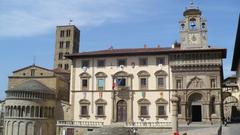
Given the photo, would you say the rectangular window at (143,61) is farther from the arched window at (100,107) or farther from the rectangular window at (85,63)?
the rectangular window at (85,63)

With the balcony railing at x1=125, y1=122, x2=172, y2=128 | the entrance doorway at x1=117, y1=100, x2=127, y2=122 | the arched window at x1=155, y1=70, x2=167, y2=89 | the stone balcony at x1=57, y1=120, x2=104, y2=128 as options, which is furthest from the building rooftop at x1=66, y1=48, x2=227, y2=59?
the balcony railing at x1=125, y1=122, x2=172, y2=128

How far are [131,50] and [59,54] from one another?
42.7 m

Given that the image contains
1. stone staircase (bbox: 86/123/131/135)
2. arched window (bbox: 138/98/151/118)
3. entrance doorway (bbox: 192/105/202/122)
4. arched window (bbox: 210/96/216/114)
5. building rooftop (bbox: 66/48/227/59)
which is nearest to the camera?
stone staircase (bbox: 86/123/131/135)

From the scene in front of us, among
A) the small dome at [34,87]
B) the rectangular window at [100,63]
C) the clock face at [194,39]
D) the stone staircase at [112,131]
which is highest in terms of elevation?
the clock face at [194,39]

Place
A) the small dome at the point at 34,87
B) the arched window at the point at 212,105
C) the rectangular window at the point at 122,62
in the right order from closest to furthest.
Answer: the arched window at the point at 212,105 < the rectangular window at the point at 122,62 < the small dome at the point at 34,87

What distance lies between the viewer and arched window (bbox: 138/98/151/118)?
48.2 m

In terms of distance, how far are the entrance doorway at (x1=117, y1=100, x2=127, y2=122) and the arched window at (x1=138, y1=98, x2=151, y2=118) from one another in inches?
90.5

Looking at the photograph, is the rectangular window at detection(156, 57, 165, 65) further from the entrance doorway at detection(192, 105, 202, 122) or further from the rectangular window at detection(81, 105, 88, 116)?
the rectangular window at detection(81, 105, 88, 116)

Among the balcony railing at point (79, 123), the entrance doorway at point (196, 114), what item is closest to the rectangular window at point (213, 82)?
the entrance doorway at point (196, 114)

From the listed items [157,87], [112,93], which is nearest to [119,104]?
[112,93]

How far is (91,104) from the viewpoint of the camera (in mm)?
50281

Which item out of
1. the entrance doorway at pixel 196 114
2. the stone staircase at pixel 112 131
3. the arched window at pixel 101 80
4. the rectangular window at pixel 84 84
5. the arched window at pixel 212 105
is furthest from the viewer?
the rectangular window at pixel 84 84

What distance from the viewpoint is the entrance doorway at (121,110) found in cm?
4941

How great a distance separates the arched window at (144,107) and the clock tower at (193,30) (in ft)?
30.4
